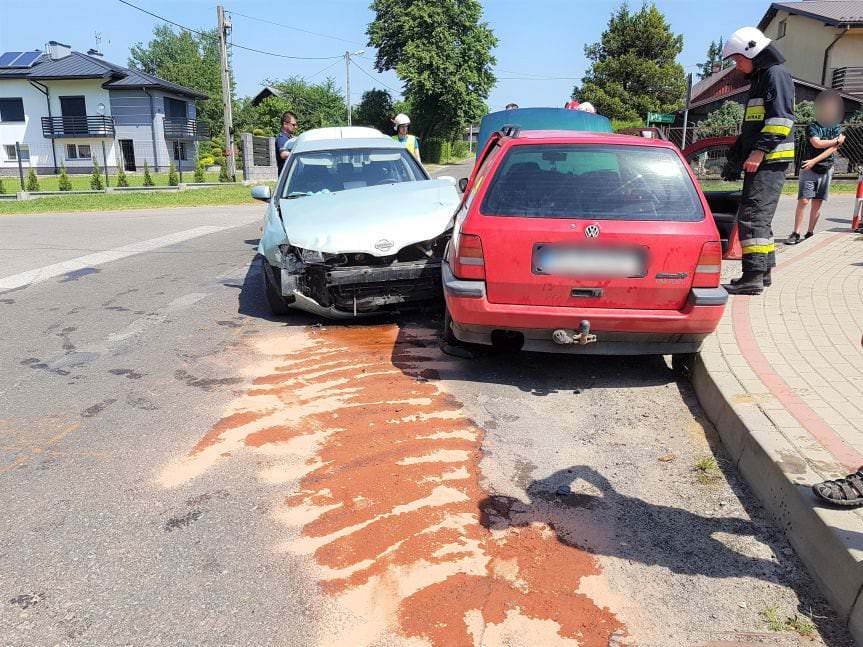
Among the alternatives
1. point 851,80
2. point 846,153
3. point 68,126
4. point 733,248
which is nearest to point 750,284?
point 733,248

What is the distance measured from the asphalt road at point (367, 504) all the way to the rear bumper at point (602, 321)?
36 centimetres

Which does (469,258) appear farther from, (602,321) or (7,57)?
(7,57)

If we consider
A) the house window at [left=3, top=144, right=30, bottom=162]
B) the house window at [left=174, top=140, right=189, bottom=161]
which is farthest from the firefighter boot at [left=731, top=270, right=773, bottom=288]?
the house window at [left=3, top=144, right=30, bottom=162]

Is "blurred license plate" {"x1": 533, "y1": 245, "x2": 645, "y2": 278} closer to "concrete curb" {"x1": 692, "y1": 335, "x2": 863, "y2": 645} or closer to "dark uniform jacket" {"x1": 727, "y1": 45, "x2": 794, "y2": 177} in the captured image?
"concrete curb" {"x1": 692, "y1": 335, "x2": 863, "y2": 645}

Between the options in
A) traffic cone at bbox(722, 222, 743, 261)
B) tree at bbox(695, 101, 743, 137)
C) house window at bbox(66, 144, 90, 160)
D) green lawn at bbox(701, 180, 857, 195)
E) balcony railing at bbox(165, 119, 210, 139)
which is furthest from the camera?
balcony railing at bbox(165, 119, 210, 139)

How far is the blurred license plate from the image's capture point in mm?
4449

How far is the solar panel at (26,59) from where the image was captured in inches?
2023

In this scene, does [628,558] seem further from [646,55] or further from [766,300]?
[646,55]

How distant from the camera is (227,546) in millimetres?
2920

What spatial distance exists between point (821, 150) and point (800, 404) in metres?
7.06

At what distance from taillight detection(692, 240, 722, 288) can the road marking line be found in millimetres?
7742

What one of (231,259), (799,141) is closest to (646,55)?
(799,141)

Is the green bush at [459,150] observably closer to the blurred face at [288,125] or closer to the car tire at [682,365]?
the blurred face at [288,125]

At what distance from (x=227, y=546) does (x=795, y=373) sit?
3.70 m
